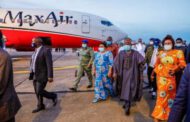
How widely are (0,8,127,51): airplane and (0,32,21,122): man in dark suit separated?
1729cm

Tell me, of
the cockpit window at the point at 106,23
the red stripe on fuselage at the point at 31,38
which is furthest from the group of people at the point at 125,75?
the cockpit window at the point at 106,23

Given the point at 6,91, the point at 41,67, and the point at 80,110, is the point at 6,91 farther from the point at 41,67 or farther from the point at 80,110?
the point at 80,110

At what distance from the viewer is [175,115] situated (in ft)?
7.41

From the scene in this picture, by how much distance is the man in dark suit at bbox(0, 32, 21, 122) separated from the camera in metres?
3.02

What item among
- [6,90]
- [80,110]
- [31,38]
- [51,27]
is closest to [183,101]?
[6,90]

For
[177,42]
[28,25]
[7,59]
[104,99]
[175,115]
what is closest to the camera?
[175,115]

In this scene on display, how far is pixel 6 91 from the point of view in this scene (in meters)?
3.13

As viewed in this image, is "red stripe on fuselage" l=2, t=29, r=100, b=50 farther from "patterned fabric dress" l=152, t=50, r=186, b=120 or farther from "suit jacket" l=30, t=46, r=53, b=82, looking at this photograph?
"patterned fabric dress" l=152, t=50, r=186, b=120

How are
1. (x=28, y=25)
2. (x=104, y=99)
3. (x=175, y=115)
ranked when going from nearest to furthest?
(x=175, y=115)
(x=104, y=99)
(x=28, y=25)

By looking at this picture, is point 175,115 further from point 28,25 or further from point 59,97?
point 28,25

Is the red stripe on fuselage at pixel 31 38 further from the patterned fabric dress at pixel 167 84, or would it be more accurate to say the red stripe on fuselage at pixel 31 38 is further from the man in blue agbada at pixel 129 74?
the patterned fabric dress at pixel 167 84

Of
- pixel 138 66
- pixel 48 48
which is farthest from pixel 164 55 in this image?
pixel 48 48

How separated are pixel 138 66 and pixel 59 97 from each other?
2848 mm

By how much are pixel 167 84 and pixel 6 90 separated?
294 cm
